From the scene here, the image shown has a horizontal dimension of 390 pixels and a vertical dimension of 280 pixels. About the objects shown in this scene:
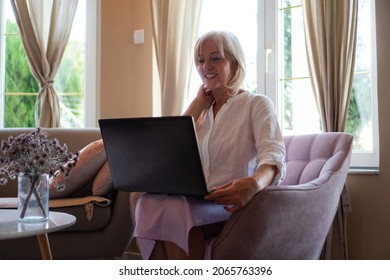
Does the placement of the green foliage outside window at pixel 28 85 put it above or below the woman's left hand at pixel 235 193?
above

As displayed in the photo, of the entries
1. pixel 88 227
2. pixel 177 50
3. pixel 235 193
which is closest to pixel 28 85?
pixel 177 50

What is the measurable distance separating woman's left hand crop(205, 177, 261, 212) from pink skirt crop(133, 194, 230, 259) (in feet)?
0.33

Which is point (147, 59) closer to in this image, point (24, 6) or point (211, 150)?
point (24, 6)

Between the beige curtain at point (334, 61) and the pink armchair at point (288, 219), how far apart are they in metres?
0.57

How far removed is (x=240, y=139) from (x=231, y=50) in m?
0.37

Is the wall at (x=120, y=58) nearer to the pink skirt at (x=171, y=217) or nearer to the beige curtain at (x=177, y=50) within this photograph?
the beige curtain at (x=177, y=50)

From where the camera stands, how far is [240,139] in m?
1.69

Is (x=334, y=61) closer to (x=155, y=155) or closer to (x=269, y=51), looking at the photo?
(x=269, y=51)

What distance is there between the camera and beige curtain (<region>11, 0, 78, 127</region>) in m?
3.49

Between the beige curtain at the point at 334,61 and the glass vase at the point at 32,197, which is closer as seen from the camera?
the glass vase at the point at 32,197

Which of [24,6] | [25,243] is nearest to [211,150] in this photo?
[25,243]

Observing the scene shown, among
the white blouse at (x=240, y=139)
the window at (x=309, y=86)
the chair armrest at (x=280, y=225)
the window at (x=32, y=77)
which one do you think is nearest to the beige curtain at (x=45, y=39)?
the window at (x=32, y=77)

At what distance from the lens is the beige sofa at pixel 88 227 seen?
2393mm

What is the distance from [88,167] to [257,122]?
49.6 inches
